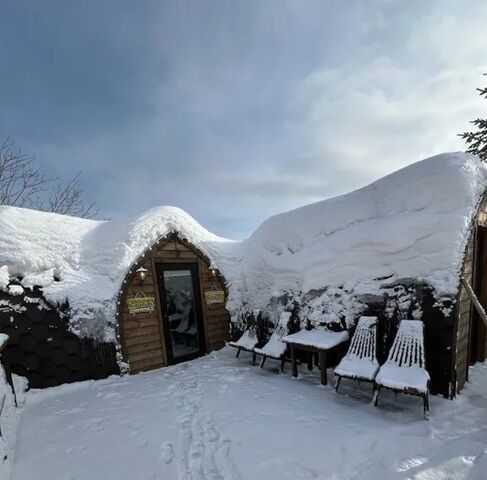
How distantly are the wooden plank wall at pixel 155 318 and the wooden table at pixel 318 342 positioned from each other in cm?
235

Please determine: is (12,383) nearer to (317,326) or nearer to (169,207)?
(169,207)

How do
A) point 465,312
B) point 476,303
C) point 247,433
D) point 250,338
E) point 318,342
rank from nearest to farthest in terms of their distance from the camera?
point 247,433
point 476,303
point 465,312
point 318,342
point 250,338

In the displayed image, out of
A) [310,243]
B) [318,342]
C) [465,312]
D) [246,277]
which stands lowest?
[318,342]

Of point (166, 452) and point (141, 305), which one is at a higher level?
point (141, 305)

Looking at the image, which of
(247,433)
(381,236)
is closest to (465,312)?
(381,236)

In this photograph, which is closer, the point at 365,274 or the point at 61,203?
the point at 365,274

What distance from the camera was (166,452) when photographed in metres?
3.00

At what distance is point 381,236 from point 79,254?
17.5 ft

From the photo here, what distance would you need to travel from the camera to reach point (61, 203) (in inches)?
664

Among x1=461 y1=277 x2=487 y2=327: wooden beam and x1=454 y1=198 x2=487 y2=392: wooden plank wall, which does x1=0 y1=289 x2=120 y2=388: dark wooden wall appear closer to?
x1=454 y1=198 x2=487 y2=392: wooden plank wall

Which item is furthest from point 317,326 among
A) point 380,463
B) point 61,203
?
point 61,203

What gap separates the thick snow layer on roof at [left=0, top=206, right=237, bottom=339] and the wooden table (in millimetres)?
3209

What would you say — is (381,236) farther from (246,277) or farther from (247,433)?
(247,433)

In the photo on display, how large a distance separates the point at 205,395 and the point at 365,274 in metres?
3.09
